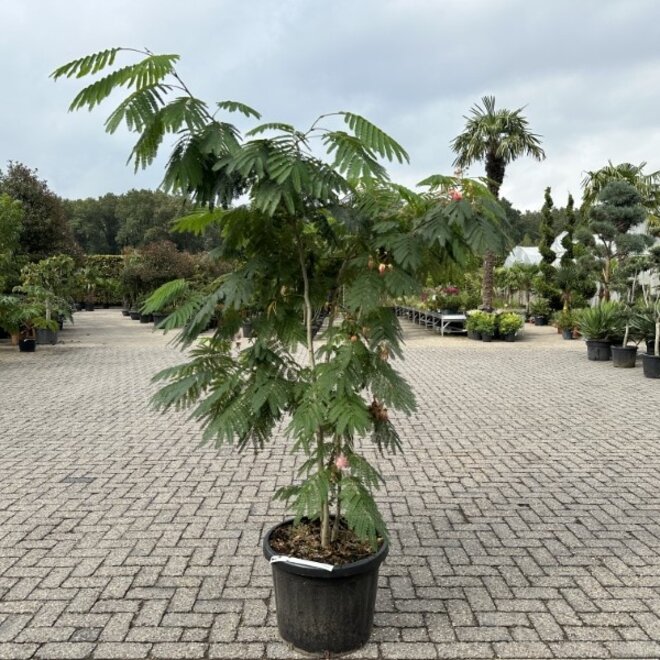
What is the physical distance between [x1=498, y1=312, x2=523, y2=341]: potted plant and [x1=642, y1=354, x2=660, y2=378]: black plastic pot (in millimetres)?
7347

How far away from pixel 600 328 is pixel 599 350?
1.89 ft

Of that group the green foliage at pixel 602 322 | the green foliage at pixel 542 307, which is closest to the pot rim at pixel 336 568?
the green foliage at pixel 602 322

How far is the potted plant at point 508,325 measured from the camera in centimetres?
1948

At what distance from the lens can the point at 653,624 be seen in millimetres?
3404

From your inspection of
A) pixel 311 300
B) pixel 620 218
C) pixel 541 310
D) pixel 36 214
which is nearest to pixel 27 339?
pixel 36 214

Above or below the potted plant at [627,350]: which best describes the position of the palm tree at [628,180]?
above

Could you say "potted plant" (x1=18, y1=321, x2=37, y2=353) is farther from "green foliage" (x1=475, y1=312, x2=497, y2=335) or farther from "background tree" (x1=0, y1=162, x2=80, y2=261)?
"green foliage" (x1=475, y1=312, x2=497, y2=335)

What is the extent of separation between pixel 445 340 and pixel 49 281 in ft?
40.0

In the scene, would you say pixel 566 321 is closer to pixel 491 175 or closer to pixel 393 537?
pixel 491 175

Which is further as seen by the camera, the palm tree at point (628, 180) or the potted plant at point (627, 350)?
the palm tree at point (628, 180)

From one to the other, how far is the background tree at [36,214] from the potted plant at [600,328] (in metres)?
18.2

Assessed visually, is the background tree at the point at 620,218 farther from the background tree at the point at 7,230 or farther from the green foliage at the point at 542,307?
the background tree at the point at 7,230

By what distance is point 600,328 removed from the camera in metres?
14.6

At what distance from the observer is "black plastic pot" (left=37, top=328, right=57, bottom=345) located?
18453 millimetres
